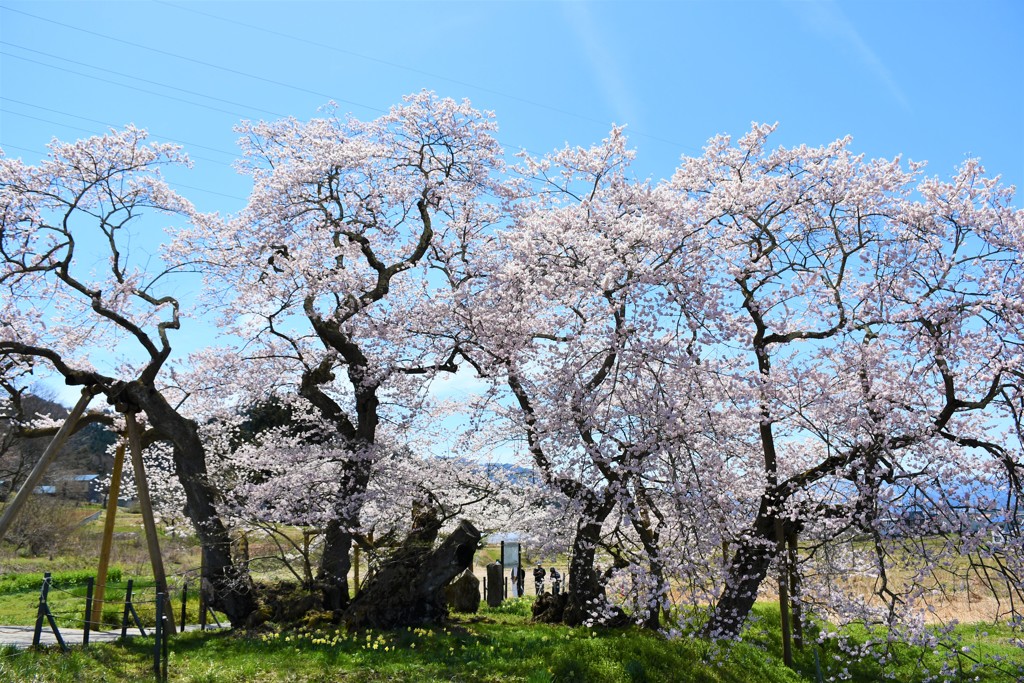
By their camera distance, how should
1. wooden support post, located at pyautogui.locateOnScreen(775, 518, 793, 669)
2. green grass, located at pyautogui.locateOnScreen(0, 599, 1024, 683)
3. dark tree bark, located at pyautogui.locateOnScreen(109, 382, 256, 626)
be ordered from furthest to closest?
dark tree bark, located at pyautogui.locateOnScreen(109, 382, 256, 626) < wooden support post, located at pyautogui.locateOnScreen(775, 518, 793, 669) < green grass, located at pyautogui.locateOnScreen(0, 599, 1024, 683)

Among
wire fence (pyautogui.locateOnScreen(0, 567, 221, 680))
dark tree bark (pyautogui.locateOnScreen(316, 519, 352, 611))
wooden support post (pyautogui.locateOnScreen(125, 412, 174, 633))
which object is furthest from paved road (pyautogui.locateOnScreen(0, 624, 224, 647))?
dark tree bark (pyautogui.locateOnScreen(316, 519, 352, 611))

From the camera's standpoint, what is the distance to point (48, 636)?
36.5 ft

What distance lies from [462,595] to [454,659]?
4.32 m

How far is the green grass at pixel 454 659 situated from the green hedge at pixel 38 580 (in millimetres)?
8348

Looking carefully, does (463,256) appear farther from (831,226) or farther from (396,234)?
(831,226)

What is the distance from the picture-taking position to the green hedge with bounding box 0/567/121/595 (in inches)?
667

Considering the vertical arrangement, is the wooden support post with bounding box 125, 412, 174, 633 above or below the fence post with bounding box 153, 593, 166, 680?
above

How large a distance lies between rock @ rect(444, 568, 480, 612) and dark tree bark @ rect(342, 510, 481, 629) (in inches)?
76.2

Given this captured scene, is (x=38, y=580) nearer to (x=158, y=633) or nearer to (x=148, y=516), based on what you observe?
(x=148, y=516)

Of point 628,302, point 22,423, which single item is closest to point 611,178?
point 628,302

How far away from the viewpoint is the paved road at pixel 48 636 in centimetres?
1027

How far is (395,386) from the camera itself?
13023 millimetres

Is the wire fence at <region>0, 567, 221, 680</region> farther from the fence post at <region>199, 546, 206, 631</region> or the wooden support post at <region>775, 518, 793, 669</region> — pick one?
the wooden support post at <region>775, 518, 793, 669</region>

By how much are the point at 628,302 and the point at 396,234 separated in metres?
5.75
